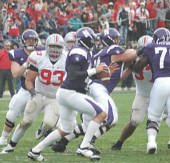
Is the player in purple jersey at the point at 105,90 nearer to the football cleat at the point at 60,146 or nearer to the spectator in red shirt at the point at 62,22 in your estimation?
the football cleat at the point at 60,146

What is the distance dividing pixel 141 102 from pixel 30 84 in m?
1.65

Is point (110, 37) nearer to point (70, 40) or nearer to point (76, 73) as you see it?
point (76, 73)

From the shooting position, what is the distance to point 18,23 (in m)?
19.4

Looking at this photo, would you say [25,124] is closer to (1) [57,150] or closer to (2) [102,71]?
(1) [57,150]

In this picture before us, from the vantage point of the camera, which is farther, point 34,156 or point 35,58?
point 35,58

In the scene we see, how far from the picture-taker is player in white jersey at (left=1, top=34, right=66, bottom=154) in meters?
7.54

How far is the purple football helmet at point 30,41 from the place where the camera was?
829 cm

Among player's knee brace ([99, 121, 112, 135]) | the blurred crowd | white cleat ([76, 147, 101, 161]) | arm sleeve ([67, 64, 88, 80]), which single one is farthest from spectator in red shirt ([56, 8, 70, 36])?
white cleat ([76, 147, 101, 161])

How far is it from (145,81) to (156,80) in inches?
31.3

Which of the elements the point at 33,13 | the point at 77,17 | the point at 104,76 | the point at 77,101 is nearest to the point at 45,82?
the point at 104,76

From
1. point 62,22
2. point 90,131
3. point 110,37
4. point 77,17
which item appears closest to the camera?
point 90,131

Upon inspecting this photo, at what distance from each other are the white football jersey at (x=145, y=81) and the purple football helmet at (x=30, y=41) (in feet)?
4.90

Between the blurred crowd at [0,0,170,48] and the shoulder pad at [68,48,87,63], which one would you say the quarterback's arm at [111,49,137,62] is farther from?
the blurred crowd at [0,0,170,48]

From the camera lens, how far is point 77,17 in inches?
818
